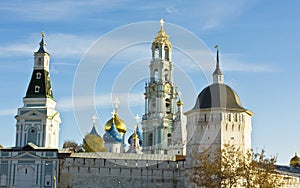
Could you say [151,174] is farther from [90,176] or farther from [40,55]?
[40,55]

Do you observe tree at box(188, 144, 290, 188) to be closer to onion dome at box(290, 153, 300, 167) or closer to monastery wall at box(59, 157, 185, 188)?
monastery wall at box(59, 157, 185, 188)

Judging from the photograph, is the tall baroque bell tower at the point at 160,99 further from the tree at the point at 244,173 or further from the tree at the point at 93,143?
the tree at the point at 244,173

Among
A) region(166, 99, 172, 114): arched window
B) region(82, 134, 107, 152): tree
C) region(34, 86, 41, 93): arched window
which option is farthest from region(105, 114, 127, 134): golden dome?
region(34, 86, 41, 93): arched window

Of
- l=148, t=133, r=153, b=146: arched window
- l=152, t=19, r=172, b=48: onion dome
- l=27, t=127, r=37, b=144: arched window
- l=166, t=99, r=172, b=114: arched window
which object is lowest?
l=27, t=127, r=37, b=144: arched window

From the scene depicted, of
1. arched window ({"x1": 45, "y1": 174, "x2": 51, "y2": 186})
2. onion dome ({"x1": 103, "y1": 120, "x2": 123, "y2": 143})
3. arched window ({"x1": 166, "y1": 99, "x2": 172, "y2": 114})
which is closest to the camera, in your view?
arched window ({"x1": 45, "y1": 174, "x2": 51, "y2": 186})

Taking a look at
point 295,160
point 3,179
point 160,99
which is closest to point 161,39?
point 160,99

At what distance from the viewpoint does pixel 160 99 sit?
59438 mm

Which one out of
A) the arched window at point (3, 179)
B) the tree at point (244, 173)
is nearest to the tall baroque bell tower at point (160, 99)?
the arched window at point (3, 179)

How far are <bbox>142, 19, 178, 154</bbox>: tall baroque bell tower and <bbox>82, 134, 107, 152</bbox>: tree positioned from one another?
18.9 ft

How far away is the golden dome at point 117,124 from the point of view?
56281 mm

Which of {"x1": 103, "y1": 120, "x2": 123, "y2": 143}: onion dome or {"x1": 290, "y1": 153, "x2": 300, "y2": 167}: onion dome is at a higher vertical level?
{"x1": 103, "y1": 120, "x2": 123, "y2": 143}: onion dome

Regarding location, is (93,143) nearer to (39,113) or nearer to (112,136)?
(112,136)

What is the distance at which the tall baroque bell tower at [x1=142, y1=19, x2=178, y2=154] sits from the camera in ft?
190

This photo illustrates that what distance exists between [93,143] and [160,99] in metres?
10.1
